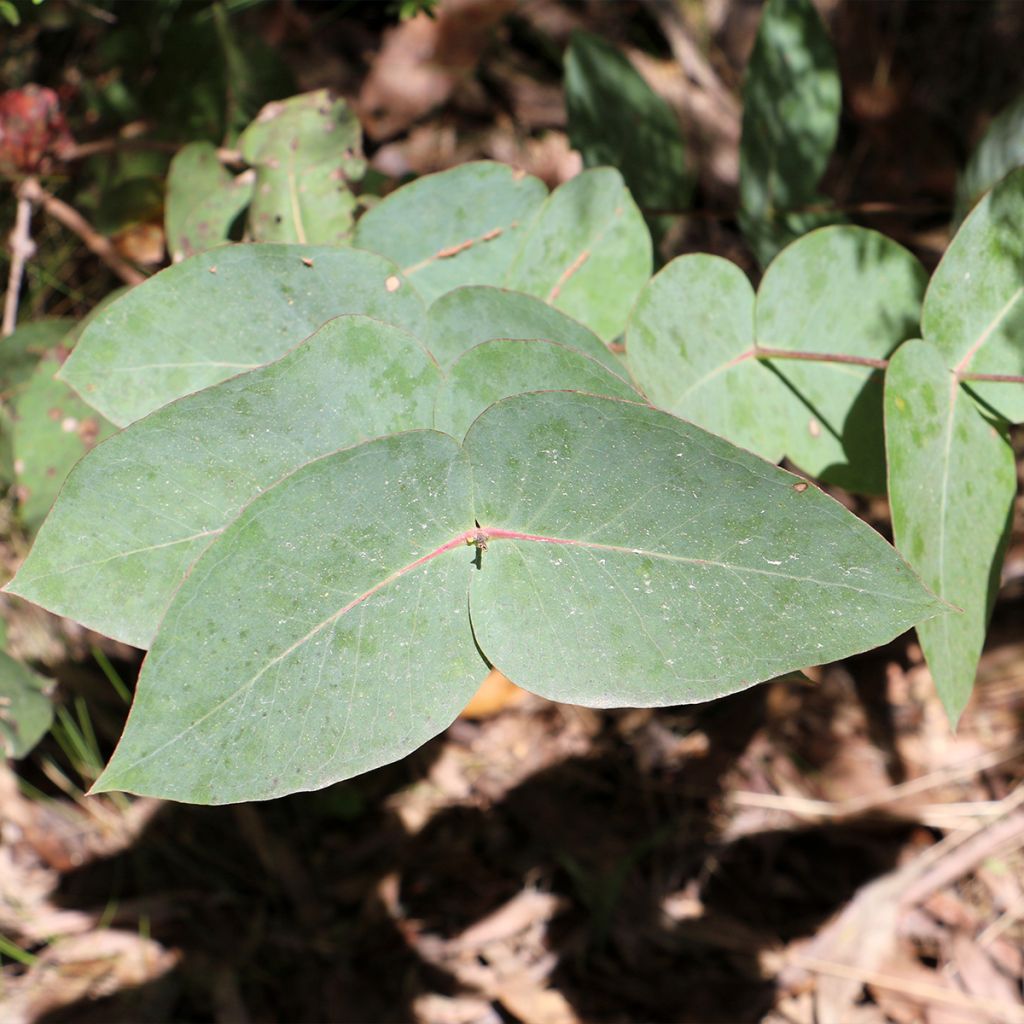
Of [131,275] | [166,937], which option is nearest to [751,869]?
[166,937]

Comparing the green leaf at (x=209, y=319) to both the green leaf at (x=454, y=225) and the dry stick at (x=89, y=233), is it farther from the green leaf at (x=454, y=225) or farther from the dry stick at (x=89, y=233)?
the dry stick at (x=89, y=233)

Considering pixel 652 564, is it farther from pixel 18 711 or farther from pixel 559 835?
pixel 559 835

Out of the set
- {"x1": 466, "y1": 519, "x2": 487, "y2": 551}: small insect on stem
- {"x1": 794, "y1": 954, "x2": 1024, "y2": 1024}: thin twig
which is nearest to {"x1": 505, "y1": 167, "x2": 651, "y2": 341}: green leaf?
{"x1": 466, "y1": 519, "x2": 487, "y2": 551}: small insect on stem

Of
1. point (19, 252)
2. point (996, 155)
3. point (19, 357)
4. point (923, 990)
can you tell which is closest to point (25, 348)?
point (19, 357)

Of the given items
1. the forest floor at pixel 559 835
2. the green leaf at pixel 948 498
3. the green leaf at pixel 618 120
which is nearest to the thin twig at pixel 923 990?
the forest floor at pixel 559 835

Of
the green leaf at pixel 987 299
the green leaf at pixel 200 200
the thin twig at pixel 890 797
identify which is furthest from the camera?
the thin twig at pixel 890 797

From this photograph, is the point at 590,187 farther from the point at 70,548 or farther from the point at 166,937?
the point at 166,937

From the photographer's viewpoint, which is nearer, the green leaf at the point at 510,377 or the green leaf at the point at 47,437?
the green leaf at the point at 510,377
